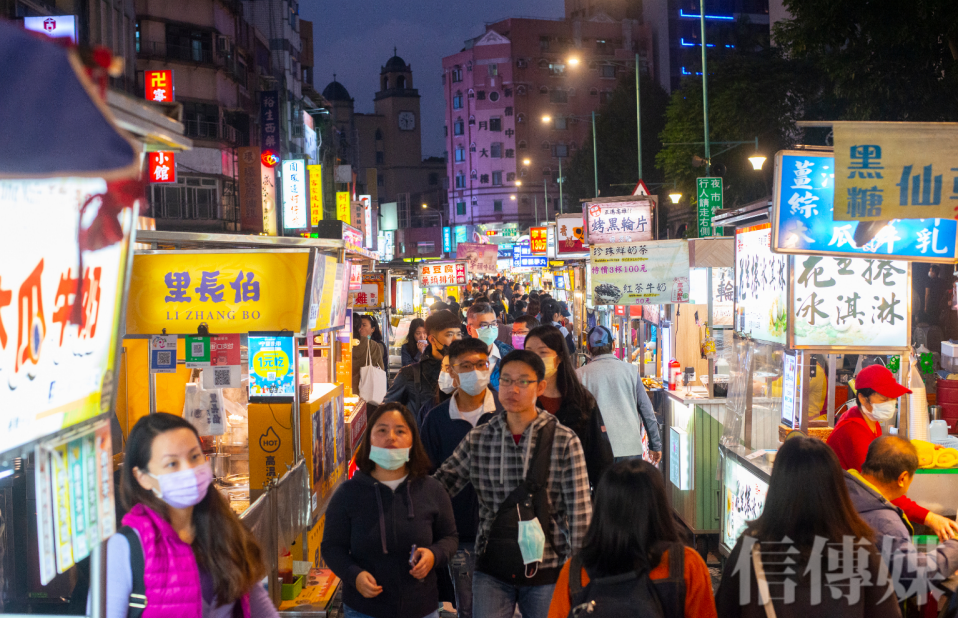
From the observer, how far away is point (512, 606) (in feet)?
13.5

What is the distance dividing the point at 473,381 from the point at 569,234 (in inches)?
605

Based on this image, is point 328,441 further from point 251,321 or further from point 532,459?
point 532,459

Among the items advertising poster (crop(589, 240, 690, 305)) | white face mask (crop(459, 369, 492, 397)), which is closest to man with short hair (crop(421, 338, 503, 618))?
white face mask (crop(459, 369, 492, 397))

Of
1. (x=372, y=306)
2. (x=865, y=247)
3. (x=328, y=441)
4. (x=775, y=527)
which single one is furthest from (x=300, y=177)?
(x=775, y=527)

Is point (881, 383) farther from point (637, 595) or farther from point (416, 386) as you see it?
point (416, 386)

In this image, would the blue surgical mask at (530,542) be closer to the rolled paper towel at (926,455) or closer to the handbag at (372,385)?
the rolled paper towel at (926,455)

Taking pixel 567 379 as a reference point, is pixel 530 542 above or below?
below

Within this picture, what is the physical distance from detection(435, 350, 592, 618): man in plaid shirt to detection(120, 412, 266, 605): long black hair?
1428 millimetres

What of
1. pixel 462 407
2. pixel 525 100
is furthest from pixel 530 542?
pixel 525 100

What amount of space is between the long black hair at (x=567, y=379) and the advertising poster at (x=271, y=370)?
2.45 meters

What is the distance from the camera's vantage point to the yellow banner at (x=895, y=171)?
472 centimetres

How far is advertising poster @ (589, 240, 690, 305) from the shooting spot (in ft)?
36.0

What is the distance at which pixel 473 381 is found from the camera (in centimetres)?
512

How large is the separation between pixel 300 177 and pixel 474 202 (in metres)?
58.9
